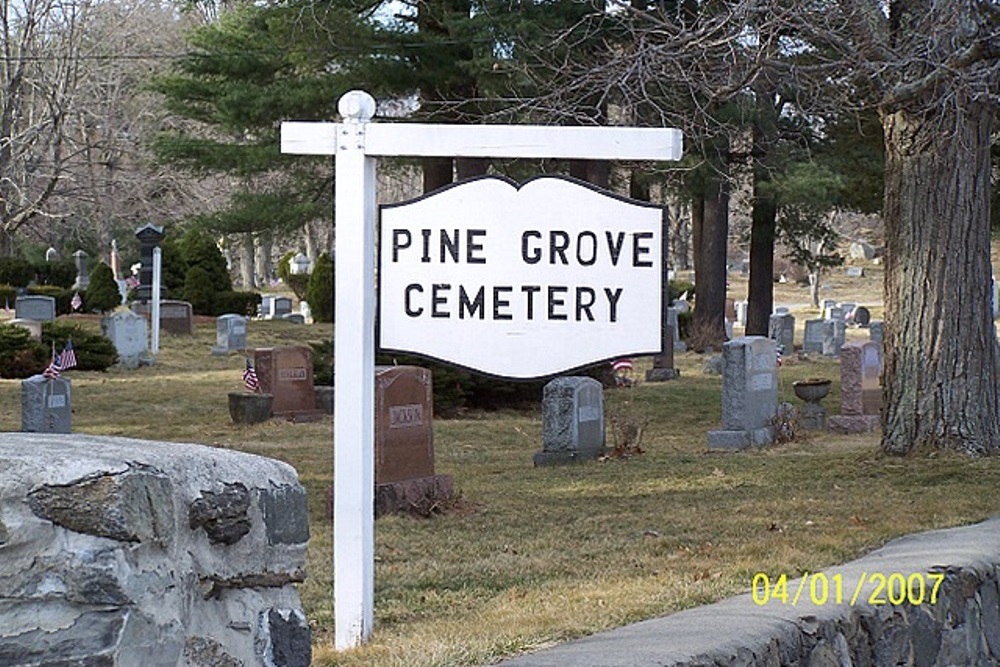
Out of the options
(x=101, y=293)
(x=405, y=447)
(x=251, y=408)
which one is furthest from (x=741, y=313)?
(x=405, y=447)

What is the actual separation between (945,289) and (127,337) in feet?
55.9

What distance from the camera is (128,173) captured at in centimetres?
4794

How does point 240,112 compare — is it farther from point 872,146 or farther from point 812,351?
point 812,351

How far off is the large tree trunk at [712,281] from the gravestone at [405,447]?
23528 millimetres

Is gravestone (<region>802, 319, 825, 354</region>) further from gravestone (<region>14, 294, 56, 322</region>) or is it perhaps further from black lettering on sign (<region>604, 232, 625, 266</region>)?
black lettering on sign (<region>604, 232, 625, 266</region>)

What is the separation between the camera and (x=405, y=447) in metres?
11.2

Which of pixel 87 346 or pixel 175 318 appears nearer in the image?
pixel 87 346

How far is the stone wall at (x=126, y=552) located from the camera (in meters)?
2.95

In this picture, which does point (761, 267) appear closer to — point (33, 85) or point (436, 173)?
point (436, 173)

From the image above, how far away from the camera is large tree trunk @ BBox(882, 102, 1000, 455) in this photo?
12781 mm

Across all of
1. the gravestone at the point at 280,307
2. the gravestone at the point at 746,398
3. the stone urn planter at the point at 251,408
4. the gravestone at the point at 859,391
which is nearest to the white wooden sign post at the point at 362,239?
the gravestone at the point at 746,398

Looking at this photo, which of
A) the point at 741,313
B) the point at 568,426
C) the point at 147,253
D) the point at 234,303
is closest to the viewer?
the point at 568,426

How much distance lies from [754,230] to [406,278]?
97.0 ft
